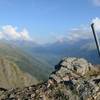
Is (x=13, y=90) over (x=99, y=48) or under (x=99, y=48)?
under

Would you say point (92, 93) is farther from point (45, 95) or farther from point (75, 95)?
point (45, 95)

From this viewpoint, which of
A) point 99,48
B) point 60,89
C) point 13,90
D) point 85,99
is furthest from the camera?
point 13,90

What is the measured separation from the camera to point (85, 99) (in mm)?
27703

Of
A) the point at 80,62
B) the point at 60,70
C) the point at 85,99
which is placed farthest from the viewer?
the point at 80,62

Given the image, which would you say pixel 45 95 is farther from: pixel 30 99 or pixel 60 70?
pixel 60 70

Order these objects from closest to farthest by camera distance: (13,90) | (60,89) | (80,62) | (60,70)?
1. (60,89)
2. (13,90)
3. (60,70)
4. (80,62)

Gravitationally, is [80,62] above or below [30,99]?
above

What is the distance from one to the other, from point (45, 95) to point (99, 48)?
23.8ft

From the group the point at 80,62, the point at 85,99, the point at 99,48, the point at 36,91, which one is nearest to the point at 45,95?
the point at 36,91

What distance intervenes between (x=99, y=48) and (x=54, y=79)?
5.85 meters

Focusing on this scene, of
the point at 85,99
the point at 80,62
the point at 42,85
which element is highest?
the point at 80,62

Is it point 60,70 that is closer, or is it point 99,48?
point 99,48

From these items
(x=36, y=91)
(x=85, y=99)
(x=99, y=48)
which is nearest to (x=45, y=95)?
(x=36, y=91)

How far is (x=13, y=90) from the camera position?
110ft
